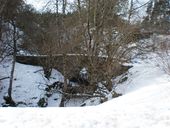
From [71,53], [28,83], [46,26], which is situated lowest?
[28,83]

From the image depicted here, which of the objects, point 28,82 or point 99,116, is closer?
point 99,116

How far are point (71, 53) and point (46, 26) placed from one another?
24.6ft

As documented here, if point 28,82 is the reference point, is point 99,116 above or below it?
above

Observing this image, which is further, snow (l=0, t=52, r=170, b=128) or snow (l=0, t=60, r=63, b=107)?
snow (l=0, t=60, r=63, b=107)

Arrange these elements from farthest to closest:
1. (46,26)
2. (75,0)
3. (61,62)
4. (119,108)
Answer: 1. (46,26)
2. (61,62)
3. (75,0)
4. (119,108)

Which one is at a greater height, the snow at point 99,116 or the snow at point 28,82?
the snow at point 99,116

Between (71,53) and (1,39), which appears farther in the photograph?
(1,39)

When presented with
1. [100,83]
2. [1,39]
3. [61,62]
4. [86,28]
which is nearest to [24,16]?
[1,39]

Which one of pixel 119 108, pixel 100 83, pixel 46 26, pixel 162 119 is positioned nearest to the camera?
pixel 162 119

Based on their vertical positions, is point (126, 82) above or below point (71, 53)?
below

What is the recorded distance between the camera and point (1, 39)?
101ft

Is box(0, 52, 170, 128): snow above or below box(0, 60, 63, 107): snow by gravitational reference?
above

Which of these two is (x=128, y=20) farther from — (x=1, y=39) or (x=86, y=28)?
(x=1, y=39)

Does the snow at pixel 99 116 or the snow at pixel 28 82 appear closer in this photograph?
the snow at pixel 99 116
